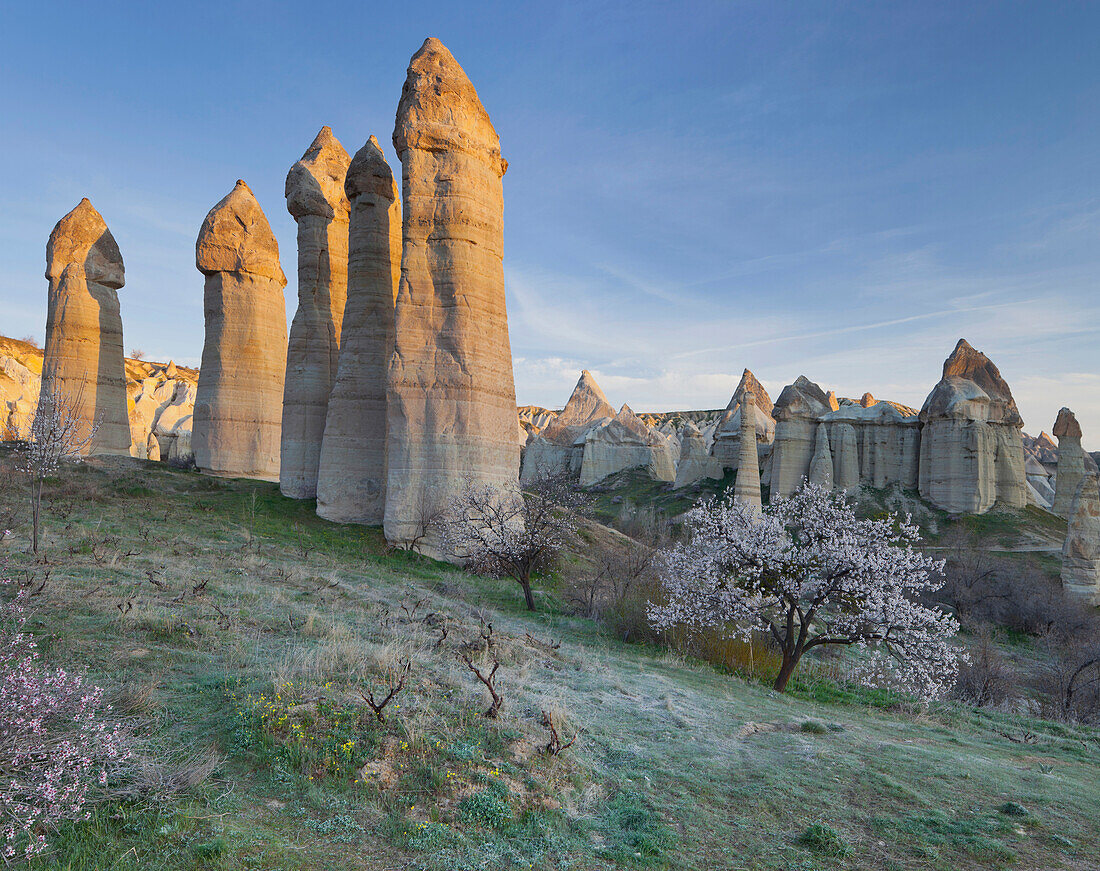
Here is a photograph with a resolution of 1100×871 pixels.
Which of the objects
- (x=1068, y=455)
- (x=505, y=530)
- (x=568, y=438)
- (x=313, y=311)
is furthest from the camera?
(x=568, y=438)

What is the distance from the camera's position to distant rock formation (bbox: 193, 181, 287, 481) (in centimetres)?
2642

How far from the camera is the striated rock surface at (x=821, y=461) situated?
44250 mm

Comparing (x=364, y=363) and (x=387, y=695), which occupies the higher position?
(x=364, y=363)

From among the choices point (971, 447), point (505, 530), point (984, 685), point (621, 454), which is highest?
point (971, 447)

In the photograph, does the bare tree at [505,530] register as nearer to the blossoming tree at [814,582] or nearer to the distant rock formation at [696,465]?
the blossoming tree at [814,582]

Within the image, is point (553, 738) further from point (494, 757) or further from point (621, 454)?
point (621, 454)

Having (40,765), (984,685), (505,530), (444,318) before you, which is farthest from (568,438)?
(40,765)

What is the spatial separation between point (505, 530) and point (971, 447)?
36491 mm

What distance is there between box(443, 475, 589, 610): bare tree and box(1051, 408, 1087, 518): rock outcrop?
35.4 meters

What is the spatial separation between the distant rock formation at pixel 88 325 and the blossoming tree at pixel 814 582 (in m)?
25.2

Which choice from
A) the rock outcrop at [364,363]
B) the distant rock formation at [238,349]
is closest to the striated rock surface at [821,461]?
the rock outcrop at [364,363]

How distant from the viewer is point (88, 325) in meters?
27.0

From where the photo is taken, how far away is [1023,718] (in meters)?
12.3

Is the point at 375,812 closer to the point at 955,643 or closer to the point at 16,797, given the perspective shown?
the point at 16,797
